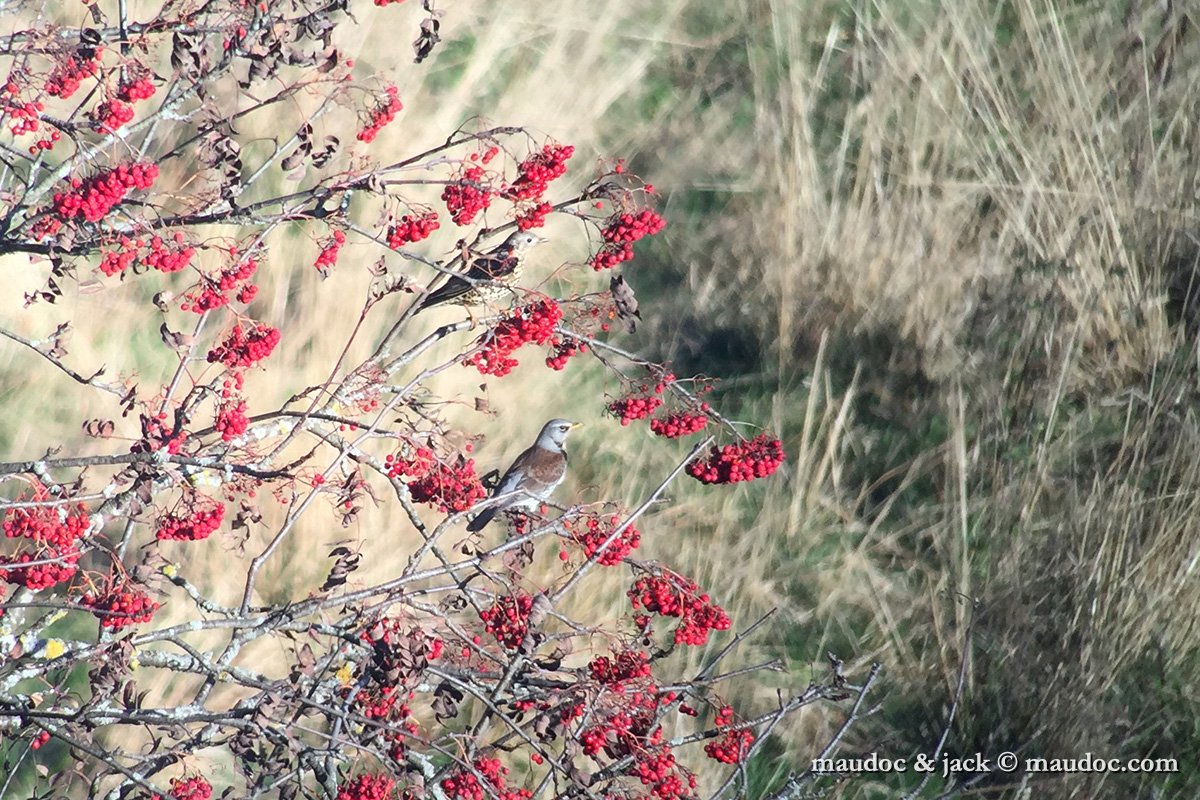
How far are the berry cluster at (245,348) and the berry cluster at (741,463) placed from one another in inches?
36.3

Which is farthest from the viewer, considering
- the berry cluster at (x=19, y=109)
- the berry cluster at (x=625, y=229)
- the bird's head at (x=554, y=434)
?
the bird's head at (x=554, y=434)

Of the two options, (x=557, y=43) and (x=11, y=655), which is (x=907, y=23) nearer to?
(x=557, y=43)

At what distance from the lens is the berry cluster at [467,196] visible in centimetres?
248

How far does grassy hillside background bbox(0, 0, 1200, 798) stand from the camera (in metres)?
3.78

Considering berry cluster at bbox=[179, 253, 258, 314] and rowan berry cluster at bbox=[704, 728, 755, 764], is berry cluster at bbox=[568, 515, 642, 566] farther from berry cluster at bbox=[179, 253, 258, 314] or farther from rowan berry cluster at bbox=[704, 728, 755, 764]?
berry cluster at bbox=[179, 253, 258, 314]

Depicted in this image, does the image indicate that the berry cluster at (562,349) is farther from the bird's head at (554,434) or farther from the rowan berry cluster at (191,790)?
the bird's head at (554,434)

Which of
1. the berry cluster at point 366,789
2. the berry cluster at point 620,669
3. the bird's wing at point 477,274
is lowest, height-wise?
the berry cluster at point 366,789

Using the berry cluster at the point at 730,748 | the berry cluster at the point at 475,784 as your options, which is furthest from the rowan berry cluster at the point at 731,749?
the berry cluster at the point at 475,784

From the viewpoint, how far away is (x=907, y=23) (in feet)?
17.1

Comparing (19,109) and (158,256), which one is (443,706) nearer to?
(158,256)

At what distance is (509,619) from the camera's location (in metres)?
2.32

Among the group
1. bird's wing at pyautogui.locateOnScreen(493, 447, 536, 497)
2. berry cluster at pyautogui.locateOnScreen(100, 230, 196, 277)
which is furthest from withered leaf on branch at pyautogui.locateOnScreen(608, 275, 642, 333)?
bird's wing at pyautogui.locateOnScreen(493, 447, 536, 497)

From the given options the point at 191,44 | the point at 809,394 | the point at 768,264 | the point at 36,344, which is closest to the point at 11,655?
the point at 36,344

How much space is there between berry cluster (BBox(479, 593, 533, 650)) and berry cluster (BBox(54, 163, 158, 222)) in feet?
3.08
